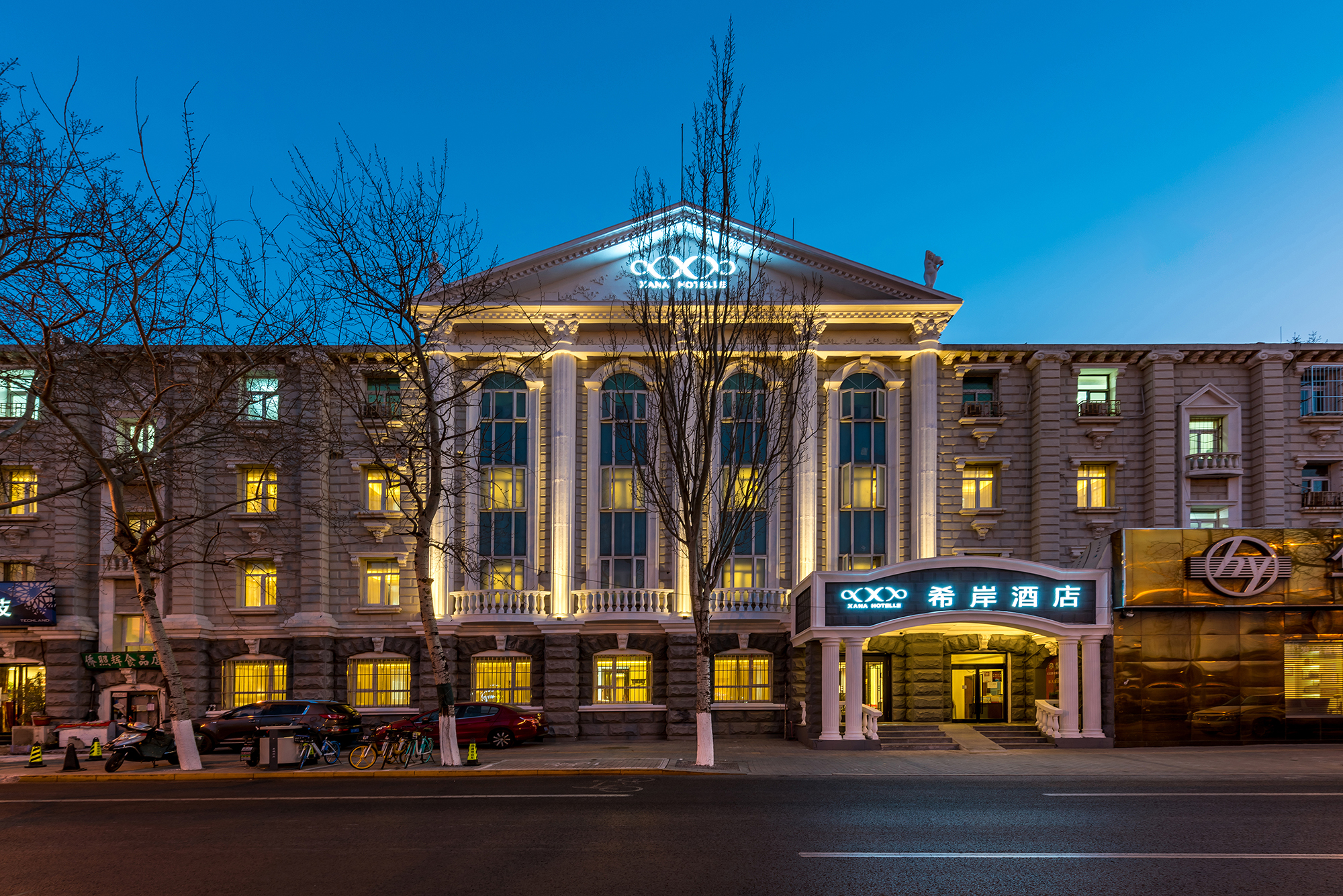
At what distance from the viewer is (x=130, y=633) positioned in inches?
1265

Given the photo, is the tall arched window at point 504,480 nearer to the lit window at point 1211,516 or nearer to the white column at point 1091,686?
the white column at point 1091,686

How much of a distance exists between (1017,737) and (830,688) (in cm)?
565

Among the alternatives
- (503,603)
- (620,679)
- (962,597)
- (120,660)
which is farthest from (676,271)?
(120,660)

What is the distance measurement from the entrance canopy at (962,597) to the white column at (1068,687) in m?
0.51

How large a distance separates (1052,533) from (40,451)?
34.3m

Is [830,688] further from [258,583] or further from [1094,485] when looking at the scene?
[258,583]

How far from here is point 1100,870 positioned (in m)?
10.7

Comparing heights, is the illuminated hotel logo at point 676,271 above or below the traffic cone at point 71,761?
above

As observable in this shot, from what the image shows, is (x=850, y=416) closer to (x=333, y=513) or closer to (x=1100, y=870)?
(x=333, y=513)

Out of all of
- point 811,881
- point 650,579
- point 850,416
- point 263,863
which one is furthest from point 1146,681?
point 263,863

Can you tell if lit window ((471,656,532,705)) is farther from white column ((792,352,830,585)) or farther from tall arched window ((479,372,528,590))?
white column ((792,352,830,585))

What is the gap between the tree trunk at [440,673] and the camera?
21.7 metres

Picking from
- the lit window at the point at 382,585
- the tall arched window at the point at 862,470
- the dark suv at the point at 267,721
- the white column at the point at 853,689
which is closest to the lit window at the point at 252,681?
the lit window at the point at 382,585

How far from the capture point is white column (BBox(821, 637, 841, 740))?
25781mm
